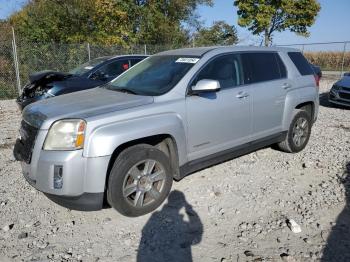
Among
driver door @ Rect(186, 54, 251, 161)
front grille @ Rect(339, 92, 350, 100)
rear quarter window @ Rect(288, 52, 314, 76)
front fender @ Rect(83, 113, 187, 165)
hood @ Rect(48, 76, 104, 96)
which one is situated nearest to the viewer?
front fender @ Rect(83, 113, 187, 165)

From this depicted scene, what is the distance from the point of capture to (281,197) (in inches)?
179

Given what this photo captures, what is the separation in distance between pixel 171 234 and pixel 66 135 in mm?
1462

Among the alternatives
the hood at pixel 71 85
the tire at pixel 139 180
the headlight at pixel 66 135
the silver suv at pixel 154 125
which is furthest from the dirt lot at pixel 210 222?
the hood at pixel 71 85

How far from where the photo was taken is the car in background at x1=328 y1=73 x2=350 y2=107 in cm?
1058

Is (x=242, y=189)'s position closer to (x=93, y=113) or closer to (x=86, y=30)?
(x=93, y=113)

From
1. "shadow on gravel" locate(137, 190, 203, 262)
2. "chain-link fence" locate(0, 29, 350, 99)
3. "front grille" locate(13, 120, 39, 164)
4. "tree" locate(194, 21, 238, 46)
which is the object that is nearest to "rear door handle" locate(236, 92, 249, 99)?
"shadow on gravel" locate(137, 190, 203, 262)

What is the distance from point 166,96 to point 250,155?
99.4 inches

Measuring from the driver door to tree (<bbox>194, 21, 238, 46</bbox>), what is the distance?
2481 cm

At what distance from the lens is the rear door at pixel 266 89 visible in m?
5.18

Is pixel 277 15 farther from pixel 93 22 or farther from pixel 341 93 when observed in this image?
pixel 341 93

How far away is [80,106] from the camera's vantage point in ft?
13.1

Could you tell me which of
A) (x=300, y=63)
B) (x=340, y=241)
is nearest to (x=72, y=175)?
(x=340, y=241)

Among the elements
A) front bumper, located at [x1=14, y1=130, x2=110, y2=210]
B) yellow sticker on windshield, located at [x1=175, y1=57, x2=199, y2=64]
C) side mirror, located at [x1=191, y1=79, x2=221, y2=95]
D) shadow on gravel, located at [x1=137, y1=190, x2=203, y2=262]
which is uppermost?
yellow sticker on windshield, located at [x1=175, y1=57, x2=199, y2=64]

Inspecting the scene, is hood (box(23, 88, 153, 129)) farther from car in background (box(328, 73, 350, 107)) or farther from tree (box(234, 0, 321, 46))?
tree (box(234, 0, 321, 46))
